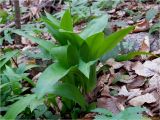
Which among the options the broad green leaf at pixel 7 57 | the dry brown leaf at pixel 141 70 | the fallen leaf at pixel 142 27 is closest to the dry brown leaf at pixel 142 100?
the dry brown leaf at pixel 141 70

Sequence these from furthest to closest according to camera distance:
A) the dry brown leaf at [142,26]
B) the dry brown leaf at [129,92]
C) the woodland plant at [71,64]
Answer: the dry brown leaf at [142,26] < the dry brown leaf at [129,92] < the woodland plant at [71,64]

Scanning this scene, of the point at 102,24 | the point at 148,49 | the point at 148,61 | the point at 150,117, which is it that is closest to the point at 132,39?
the point at 148,49

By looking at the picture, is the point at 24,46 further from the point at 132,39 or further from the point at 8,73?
the point at 8,73

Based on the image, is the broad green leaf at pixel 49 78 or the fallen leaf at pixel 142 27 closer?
the broad green leaf at pixel 49 78

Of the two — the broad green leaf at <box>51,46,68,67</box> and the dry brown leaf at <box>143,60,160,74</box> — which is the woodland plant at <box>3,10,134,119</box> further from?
the dry brown leaf at <box>143,60,160,74</box>

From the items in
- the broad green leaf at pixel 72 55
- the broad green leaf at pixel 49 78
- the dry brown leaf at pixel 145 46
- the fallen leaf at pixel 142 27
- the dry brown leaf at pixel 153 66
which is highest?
the broad green leaf at pixel 72 55

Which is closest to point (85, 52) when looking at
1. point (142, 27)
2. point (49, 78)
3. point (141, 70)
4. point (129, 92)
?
point (49, 78)

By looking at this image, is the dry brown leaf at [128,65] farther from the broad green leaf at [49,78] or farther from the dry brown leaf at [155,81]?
the broad green leaf at [49,78]
